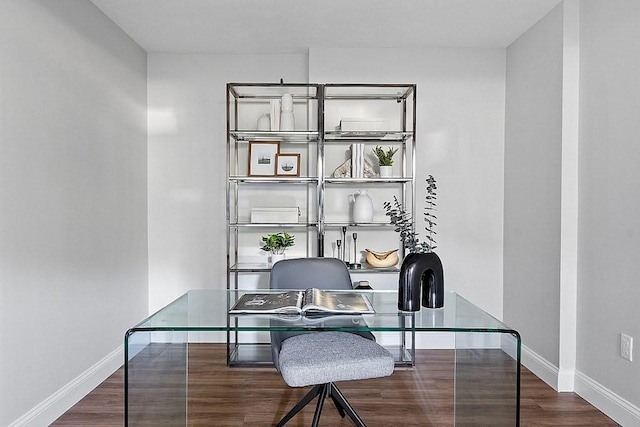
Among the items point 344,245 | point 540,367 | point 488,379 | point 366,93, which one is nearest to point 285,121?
point 366,93

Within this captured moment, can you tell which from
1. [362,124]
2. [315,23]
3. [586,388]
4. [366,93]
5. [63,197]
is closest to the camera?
[63,197]

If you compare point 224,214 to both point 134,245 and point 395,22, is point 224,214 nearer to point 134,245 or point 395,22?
point 134,245

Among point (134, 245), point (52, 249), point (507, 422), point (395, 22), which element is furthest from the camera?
point (134, 245)

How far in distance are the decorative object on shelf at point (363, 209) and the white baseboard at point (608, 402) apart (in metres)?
1.70

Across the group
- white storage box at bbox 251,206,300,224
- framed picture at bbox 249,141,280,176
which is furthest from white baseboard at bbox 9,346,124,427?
framed picture at bbox 249,141,280,176

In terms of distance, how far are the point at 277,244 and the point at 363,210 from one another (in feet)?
2.23

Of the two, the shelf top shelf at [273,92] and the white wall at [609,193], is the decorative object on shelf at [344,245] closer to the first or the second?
the shelf top shelf at [273,92]

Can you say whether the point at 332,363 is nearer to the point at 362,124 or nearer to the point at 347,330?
the point at 347,330

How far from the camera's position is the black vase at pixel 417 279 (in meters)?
2.07

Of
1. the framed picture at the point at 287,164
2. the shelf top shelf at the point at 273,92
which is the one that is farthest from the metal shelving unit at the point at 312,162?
the framed picture at the point at 287,164

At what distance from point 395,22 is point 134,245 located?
2484mm

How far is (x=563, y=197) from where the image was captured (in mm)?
3266

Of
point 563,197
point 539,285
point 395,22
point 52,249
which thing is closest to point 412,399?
point 539,285

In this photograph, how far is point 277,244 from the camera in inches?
155
